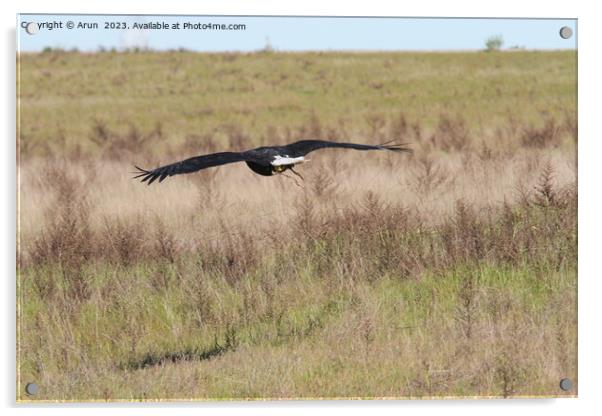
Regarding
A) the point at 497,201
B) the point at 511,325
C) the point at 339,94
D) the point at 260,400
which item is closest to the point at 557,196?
the point at 497,201

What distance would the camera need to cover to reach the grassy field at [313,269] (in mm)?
5977

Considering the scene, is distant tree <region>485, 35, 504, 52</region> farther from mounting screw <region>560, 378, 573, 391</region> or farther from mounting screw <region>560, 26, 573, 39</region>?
mounting screw <region>560, 378, 573, 391</region>

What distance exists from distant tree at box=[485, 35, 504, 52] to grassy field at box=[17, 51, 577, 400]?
0.28 m

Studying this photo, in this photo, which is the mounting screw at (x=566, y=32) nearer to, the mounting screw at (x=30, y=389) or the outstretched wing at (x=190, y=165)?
the outstretched wing at (x=190, y=165)

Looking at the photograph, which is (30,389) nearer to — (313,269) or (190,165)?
(190,165)

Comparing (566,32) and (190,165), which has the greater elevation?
(566,32)

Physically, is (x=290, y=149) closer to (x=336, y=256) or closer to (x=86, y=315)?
(x=336, y=256)

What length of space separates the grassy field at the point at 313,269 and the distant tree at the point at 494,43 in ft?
0.91

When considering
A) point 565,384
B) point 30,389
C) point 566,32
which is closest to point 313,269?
point 565,384

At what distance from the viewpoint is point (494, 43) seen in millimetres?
6691

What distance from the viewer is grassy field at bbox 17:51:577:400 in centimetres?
598

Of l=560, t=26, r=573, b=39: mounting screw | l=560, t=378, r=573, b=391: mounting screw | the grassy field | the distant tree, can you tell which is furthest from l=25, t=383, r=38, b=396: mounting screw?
l=560, t=26, r=573, b=39: mounting screw

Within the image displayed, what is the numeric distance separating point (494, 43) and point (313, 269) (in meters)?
1.77

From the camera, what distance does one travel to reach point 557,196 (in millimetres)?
7301
